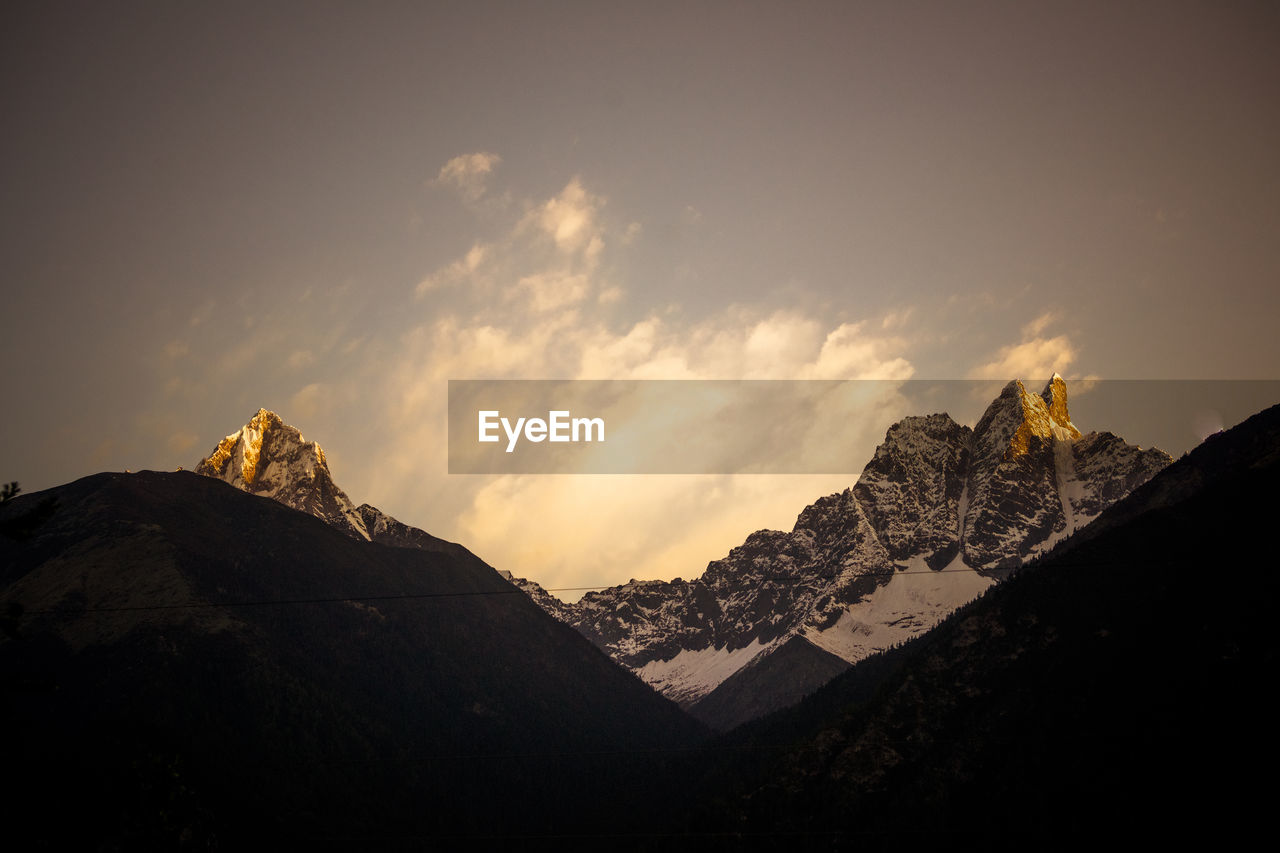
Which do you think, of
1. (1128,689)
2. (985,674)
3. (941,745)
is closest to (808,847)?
(941,745)

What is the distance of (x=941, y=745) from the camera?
182 m

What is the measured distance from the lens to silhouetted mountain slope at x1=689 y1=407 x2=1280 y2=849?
468ft

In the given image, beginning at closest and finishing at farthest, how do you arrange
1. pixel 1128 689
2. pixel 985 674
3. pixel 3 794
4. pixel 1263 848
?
pixel 3 794
pixel 1263 848
pixel 1128 689
pixel 985 674

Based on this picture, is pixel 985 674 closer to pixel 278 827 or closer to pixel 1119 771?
pixel 1119 771

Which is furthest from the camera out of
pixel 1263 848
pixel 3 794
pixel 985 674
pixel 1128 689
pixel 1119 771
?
pixel 985 674

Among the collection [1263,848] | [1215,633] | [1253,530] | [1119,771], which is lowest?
[1263,848]

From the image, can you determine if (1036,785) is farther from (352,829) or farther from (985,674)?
(352,829)

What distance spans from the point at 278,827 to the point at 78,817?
14139 centimetres

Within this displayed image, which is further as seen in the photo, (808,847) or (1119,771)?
(808,847)

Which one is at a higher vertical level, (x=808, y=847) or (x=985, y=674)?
(x=985, y=674)

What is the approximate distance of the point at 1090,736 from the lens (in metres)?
163

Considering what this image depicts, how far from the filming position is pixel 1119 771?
152 metres

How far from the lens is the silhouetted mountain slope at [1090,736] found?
143m

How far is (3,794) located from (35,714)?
192 metres
